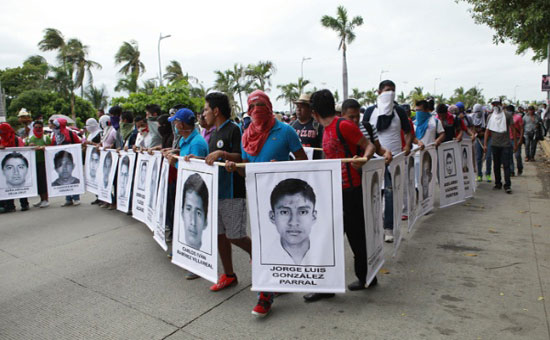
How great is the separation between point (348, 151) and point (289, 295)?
4.84ft

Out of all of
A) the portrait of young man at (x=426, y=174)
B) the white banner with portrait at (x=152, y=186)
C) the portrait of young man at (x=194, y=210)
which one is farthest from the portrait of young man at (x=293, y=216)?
the portrait of young man at (x=426, y=174)

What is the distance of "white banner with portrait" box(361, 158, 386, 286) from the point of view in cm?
346

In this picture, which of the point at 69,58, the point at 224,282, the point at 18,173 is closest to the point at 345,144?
the point at 224,282

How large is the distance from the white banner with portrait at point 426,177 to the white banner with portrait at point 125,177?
4.54 metres

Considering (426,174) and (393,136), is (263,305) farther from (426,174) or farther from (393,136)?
(426,174)

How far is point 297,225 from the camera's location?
324cm

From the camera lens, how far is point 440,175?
6574 millimetres

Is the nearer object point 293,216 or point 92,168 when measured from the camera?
point 293,216

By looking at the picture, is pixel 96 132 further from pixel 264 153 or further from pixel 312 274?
pixel 312 274

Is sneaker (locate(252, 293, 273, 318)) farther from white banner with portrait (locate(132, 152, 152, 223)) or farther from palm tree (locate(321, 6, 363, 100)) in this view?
palm tree (locate(321, 6, 363, 100))

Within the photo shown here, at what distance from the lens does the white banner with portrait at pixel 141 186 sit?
595cm

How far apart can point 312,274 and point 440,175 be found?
4174 mm

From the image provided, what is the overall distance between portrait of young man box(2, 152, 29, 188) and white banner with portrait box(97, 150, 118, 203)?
159 cm

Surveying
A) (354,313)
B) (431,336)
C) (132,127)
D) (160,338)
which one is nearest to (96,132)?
(132,127)
